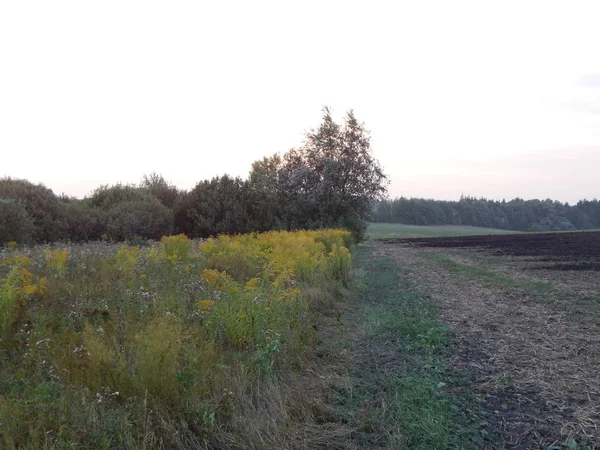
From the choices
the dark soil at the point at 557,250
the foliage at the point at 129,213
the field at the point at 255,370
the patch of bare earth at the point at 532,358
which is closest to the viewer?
the field at the point at 255,370

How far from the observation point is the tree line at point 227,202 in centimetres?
1970

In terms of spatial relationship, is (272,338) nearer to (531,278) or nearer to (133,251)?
(133,251)

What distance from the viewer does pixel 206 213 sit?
25.5 m

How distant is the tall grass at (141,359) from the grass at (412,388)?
83 cm

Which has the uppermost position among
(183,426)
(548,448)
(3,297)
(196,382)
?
(3,297)

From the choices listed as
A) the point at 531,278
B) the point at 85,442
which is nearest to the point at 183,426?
the point at 85,442

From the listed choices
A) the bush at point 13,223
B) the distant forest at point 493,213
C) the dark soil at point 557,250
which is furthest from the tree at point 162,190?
the distant forest at point 493,213

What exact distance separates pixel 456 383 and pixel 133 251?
561 cm

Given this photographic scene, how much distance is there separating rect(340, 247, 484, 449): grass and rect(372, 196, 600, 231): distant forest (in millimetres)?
99106

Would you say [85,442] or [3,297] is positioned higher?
[3,297]

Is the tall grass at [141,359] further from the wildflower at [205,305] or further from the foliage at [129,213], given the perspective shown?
the foliage at [129,213]

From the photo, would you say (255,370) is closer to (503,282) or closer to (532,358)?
(532,358)

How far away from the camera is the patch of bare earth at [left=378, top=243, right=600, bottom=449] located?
3889 mm

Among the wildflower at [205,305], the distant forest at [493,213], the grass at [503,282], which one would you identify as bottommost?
the grass at [503,282]
